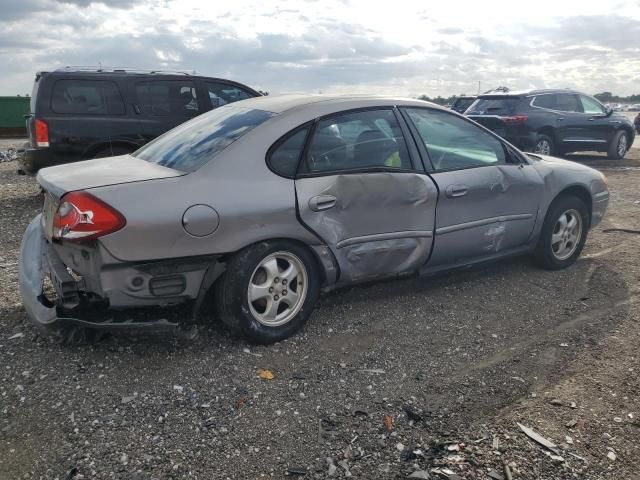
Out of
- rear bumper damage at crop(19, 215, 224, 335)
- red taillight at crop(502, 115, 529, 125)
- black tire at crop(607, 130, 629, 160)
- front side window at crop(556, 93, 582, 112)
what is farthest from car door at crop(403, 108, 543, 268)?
black tire at crop(607, 130, 629, 160)

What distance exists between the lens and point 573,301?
4.63m

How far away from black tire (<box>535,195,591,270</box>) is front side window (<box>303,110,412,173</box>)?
1.72 m

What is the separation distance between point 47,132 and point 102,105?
803mm

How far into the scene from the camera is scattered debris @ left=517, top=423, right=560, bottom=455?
277 cm

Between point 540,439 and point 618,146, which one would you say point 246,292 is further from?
point 618,146

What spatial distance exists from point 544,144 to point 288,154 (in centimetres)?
1007

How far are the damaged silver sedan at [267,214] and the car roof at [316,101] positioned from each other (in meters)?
0.02

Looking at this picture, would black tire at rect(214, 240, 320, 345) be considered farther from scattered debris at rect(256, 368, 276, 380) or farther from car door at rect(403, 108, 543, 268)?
car door at rect(403, 108, 543, 268)

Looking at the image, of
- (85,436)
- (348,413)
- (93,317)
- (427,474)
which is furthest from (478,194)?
(85,436)

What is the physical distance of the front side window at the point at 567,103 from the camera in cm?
1276

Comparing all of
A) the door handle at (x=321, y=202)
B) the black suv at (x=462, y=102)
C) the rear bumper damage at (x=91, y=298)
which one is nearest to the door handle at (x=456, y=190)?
the door handle at (x=321, y=202)

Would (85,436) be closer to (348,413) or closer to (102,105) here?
(348,413)

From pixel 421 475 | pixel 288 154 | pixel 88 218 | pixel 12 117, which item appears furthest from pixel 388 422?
pixel 12 117

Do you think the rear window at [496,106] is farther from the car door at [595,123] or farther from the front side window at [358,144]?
the front side window at [358,144]
